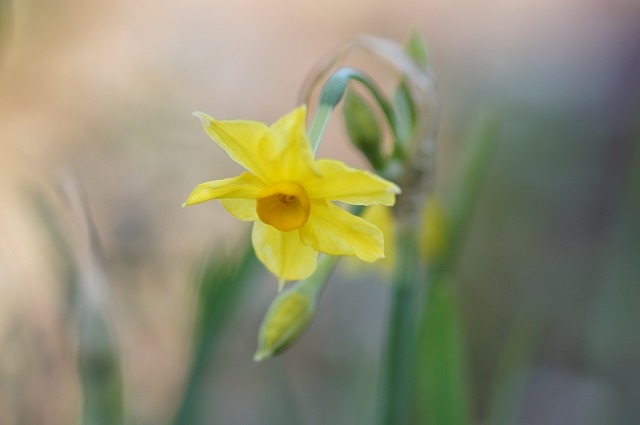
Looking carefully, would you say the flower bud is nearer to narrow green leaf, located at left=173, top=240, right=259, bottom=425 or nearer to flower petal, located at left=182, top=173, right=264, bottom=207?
narrow green leaf, located at left=173, top=240, right=259, bottom=425

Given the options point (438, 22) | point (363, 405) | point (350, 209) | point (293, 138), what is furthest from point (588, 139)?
point (293, 138)

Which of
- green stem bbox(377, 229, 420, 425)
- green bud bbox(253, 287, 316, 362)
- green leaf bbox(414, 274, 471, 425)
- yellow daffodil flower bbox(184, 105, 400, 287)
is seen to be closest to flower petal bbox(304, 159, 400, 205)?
yellow daffodil flower bbox(184, 105, 400, 287)

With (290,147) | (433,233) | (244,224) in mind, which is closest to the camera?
(290,147)

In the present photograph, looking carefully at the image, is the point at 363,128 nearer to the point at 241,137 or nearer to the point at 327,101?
the point at 327,101

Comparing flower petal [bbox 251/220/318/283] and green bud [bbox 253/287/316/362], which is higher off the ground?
flower petal [bbox 251/220/318/283]

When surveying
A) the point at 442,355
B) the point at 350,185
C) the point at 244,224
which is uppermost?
the point at 350,185

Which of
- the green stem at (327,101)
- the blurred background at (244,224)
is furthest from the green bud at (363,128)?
the blurred background at (244,224)

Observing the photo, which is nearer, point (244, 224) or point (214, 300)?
point (214, 300)

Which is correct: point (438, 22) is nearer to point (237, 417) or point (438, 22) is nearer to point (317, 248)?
point (237, 417)

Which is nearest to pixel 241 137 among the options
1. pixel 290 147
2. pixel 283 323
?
pixel 290 147
